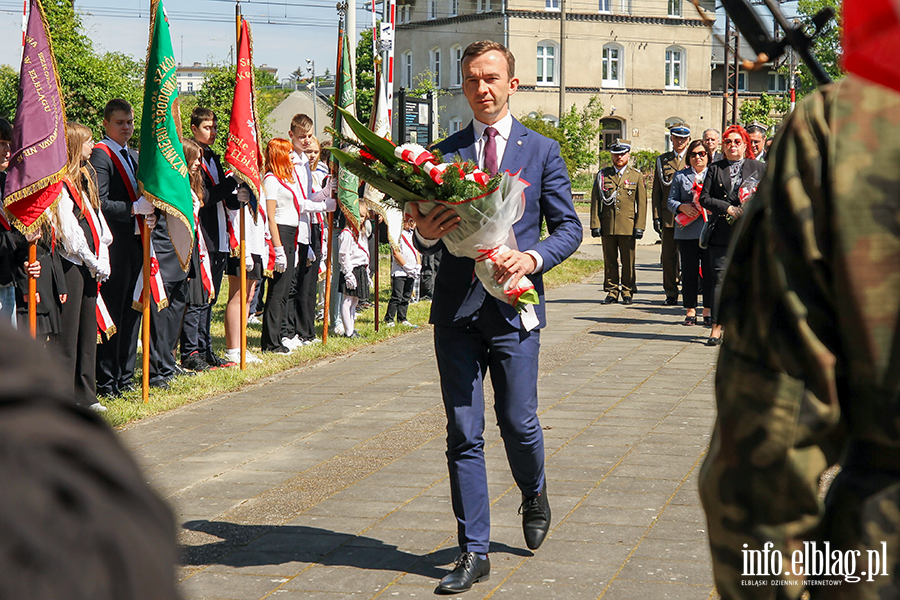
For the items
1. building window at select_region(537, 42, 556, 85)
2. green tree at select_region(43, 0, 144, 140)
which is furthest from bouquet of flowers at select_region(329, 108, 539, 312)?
building window at select_region(537, 42, 556, 85)

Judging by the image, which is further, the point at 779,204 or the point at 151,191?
the point at 151,191

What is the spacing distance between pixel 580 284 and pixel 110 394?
422 inches

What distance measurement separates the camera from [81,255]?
732cm

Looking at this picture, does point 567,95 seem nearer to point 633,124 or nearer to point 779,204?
point 633,124

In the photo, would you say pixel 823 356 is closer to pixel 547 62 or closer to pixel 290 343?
→ pixel 290 343

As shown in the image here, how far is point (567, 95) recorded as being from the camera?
203 feet

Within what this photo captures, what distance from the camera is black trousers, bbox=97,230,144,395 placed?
8.30m

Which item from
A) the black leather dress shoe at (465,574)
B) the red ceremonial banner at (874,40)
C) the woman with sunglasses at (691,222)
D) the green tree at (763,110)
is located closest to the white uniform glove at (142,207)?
the black leather dress shoe at (465,574)

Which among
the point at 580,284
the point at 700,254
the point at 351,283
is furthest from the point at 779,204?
the point at 580,284

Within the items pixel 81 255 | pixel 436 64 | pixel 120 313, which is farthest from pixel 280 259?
pixel 436 64

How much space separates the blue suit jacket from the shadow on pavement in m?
1.12

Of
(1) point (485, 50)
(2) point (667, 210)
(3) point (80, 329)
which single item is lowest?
(3) point (80, 329)

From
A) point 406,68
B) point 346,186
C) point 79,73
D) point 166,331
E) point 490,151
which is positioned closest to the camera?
point 490,151

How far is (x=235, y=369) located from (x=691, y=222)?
6.08m
